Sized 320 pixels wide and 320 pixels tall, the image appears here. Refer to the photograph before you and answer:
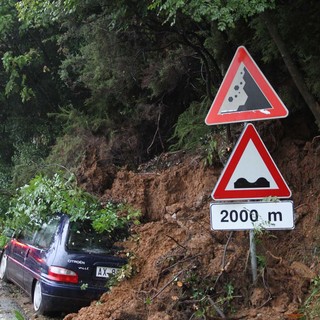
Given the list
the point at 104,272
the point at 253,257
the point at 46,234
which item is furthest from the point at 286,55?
the point at 46,234

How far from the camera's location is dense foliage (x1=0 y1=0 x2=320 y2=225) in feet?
19.2

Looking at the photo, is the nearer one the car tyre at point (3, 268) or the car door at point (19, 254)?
the car door at point (19, 254)

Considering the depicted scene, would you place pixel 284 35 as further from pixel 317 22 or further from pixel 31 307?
pixel 31 307

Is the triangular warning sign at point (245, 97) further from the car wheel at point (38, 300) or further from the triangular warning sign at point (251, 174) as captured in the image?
the car wheel at point (38, 300)

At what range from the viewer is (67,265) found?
6820 mm

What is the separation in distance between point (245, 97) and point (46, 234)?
443 cm

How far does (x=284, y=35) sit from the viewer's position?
5961mm

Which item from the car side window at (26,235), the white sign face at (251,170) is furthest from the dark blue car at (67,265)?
the white sign face at (251,170)

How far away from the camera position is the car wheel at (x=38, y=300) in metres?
6.98

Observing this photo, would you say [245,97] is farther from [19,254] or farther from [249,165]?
[19,254]

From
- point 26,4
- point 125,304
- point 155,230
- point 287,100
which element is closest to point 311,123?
point 287,100

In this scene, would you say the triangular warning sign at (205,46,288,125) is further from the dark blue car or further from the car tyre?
the car tyre

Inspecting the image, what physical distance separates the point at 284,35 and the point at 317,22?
1.34 feet

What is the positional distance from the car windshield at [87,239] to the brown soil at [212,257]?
1.05 ft
